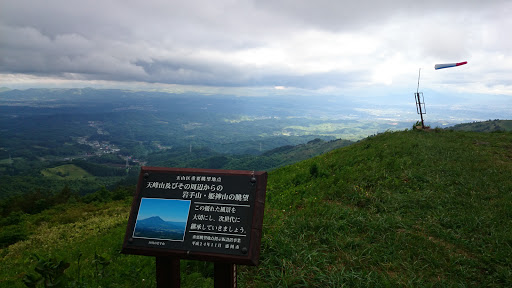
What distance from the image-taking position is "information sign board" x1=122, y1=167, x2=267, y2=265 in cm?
388

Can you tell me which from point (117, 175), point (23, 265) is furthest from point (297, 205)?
point (117, 175)

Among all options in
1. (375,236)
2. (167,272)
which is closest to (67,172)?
(167,272)

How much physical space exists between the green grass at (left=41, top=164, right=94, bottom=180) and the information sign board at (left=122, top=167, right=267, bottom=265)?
135027 millimetres

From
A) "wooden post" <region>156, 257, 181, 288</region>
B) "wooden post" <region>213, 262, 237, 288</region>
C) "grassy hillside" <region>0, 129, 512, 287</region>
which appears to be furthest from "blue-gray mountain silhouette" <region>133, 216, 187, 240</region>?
"grassy hillside" <region>0, 129, 512, 287</region>

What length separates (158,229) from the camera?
162 inches

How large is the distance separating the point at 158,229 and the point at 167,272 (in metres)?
0.81

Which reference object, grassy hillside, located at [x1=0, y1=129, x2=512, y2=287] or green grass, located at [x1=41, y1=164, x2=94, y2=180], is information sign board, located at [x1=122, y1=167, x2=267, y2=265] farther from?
green grass, located at [x1=41, y1=164, x2=94, y2=180]

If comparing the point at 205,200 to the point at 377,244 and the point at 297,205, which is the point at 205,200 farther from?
the point at 297,205

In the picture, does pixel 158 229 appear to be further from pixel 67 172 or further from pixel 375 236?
pixel 67 172

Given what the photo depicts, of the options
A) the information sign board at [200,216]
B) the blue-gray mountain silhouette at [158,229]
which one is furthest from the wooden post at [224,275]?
the blue-gray mountain silhouette at [158,229]

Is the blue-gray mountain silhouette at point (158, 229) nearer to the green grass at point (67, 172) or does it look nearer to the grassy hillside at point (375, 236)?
the grassy hillside at point (375, 236)

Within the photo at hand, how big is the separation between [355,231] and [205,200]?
15.7 ft

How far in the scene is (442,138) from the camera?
53.2ft

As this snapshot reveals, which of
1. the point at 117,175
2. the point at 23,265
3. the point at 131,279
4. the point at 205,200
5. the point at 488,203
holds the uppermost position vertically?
the point at 205,200
